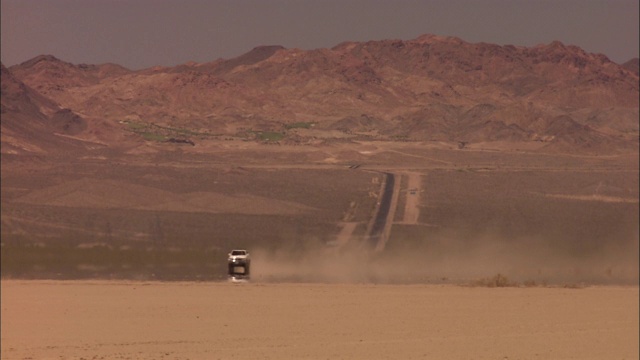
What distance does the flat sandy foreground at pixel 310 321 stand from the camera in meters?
24.3

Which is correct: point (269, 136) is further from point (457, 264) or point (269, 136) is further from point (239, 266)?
point (239, 266)

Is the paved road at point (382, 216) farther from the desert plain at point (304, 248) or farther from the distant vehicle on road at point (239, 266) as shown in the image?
the distant vehicle on road at point (239, 266)

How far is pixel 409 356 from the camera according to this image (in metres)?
23.6

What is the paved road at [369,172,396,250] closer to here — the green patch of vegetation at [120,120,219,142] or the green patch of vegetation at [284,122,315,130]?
the green patch of vegetation at [120,120,219,142]

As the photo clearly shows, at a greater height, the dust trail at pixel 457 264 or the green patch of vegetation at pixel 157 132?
the green patch of vegetation at pixel 157 132

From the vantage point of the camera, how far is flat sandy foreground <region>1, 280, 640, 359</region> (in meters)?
24.3

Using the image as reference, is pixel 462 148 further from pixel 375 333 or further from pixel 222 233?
pixel 375 333

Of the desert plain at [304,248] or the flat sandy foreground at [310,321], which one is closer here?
the flat sandy foreground at [310,321]

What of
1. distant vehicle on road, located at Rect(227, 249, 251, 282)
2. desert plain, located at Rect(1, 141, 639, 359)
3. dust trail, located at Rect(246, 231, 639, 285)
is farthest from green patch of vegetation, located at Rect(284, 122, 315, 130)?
distant vehicle on road, located at Rect(227, 249, 251, 282)

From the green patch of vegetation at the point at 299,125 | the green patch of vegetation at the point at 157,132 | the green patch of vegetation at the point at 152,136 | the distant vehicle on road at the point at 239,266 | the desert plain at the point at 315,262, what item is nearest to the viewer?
the desert plain at the point at 315,262

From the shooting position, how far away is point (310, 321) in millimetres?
28484

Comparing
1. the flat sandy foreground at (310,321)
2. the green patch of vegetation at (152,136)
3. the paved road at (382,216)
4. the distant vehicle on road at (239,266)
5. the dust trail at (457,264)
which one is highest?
the flat sandy foreground at (310,321)

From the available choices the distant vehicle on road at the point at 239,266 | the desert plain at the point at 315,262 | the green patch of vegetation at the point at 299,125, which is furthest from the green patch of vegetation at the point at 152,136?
the distant vehicle on road at the point at 239,266

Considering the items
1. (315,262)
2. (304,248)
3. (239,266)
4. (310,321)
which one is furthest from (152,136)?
(310,321)
